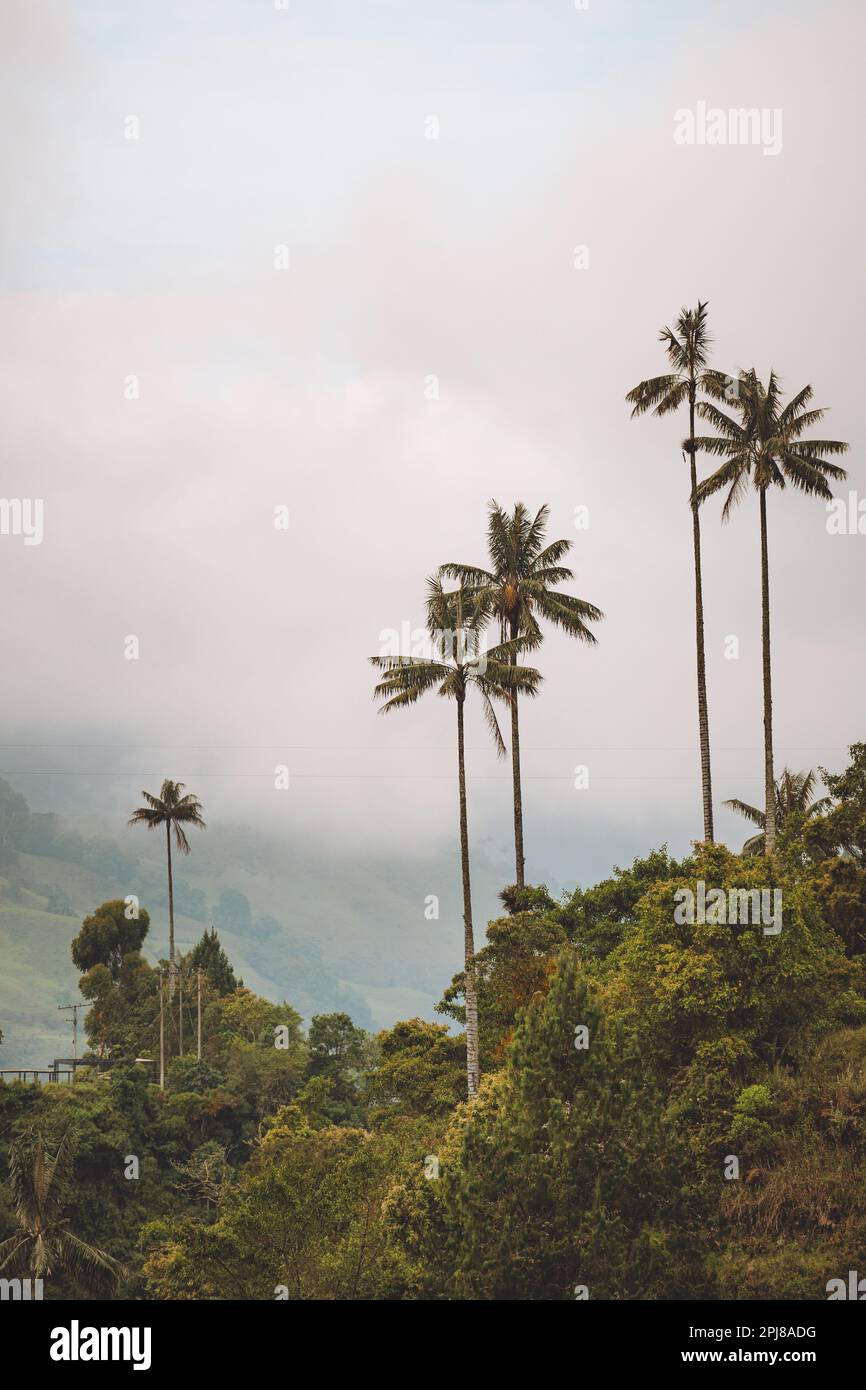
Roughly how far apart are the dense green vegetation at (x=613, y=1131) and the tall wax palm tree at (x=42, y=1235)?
1.69 feet

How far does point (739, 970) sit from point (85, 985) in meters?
107

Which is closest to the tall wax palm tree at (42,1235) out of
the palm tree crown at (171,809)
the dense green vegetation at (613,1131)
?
the dense green vegetation at (613,1131)

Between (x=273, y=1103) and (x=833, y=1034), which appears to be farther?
(x=273, y=1103)

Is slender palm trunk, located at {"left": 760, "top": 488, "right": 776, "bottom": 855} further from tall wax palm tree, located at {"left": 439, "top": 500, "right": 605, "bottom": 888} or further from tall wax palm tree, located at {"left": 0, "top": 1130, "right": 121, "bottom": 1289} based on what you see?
tall wax palm tree, located at {"left": 0, "top": 1130, "right": 121, "bottom": 1289}

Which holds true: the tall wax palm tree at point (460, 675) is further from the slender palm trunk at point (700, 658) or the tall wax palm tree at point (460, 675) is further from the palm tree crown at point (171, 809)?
the palm tree crown at point (171, 809)

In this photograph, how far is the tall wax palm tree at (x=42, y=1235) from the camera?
5744cm

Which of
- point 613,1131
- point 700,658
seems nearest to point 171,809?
point 700,658

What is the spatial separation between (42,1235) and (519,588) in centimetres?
3595

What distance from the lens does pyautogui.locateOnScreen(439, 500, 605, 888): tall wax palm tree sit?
5831cm

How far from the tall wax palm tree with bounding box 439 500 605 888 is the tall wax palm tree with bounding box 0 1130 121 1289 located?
83.8 ft
